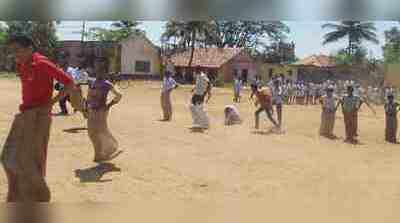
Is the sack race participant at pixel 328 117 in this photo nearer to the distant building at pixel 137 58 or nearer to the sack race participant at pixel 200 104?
the sack race participant at pixel 200 104

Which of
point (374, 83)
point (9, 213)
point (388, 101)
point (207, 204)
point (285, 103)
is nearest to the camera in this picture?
point (9, 213)

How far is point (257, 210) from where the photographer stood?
245cm

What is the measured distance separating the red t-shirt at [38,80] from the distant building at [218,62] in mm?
30331

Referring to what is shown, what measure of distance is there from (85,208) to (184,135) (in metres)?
6.89

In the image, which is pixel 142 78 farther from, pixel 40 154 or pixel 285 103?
pixel 40 154

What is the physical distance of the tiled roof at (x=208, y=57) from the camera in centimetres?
3478

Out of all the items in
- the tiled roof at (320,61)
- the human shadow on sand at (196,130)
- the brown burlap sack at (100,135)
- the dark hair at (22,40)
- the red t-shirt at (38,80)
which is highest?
the tiled roof at (320,61)

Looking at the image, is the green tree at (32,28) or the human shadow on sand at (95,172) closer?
the green tree at (32,28)

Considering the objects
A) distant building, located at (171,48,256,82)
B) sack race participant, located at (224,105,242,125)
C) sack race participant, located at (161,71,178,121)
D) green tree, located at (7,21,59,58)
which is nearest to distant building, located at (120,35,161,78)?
distant building, located at (171,48,256,82)

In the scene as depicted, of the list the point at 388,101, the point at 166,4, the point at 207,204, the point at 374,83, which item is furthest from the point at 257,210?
the point at 374,83

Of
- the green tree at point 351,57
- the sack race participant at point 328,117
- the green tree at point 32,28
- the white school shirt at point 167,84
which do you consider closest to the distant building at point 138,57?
the green tree at point 351,57

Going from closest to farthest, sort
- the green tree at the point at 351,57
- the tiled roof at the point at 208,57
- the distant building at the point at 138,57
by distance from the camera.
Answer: the green tree at the point at 351,57 → the distant building at the point at 138,57 → the tiled roof at the point at 208,57

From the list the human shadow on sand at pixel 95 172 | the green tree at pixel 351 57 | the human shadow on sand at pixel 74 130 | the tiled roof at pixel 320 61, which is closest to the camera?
the human shadow on sand at pixel 95 172

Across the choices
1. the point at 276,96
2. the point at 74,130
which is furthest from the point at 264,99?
the point at 74,130
